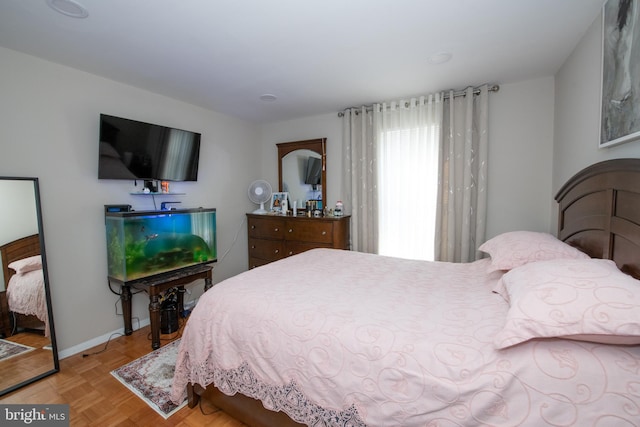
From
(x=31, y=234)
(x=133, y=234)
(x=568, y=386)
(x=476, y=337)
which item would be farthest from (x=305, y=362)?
(x=31, y=234)

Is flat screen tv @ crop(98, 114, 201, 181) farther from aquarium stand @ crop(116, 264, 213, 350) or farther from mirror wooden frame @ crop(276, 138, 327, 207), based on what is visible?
mirror wooden frame @ crop(276, 138, 327, 207)

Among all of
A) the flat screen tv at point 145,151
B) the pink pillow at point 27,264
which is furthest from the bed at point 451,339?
the flat screen tv at point 145,151

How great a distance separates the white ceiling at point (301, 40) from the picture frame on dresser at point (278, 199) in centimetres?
160

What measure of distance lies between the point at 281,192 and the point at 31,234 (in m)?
2.73

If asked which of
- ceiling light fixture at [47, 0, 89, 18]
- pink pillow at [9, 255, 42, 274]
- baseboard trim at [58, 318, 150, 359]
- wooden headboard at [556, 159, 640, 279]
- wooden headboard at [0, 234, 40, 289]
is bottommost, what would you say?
baseboard trim at [58, 318, 150, 359]

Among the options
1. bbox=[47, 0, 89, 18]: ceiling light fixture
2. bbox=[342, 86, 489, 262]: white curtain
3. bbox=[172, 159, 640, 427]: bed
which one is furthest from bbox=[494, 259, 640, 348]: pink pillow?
bbox=[47, 0, 89, 18]: ceiling light fixture

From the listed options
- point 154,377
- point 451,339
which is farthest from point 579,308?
point 154,377

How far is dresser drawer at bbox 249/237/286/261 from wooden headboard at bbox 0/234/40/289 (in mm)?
2288

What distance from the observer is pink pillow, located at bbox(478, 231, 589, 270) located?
1589 millimetres

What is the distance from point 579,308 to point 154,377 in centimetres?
265

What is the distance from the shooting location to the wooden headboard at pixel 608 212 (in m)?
1.28

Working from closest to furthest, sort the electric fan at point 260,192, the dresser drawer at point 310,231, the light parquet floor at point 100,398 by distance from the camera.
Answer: the light parquet floor at point 100,398
the dresser drawer at point 310,231
the electric fan at point 260,192

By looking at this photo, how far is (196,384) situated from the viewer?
5.74 ft

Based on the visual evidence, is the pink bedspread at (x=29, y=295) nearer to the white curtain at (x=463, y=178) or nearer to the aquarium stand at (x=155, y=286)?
the aquarium stand at (x=155, y=286)
